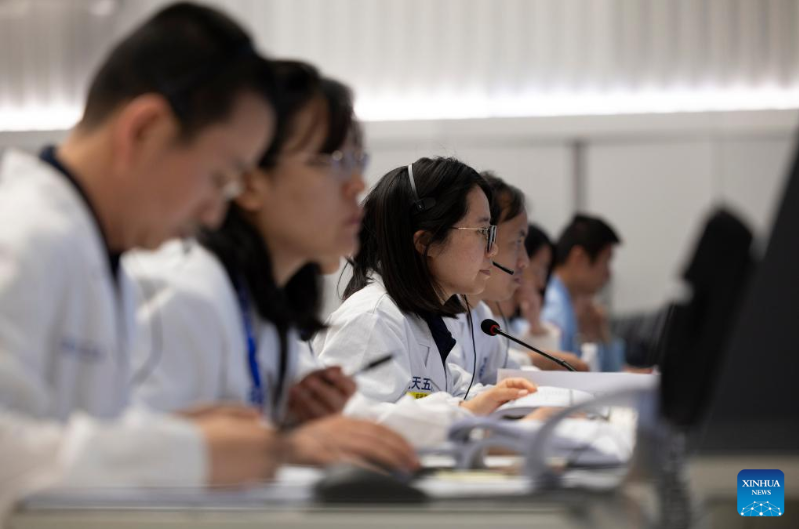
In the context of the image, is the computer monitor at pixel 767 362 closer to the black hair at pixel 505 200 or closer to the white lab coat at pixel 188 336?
the white lab coat at pixel 188 336

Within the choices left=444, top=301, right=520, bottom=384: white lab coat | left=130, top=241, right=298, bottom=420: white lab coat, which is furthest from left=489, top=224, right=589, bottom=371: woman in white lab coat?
left=130, top=241, right=298, bottom=420: white lab coat

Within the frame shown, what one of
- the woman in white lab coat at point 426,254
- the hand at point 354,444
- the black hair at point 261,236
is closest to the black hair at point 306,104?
the black hair at point 261,236

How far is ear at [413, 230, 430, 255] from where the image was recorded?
2299mm

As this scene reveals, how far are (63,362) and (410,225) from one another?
142cm

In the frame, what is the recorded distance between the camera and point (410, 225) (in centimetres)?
230

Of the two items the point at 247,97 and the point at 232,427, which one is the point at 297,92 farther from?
the point at 232,427

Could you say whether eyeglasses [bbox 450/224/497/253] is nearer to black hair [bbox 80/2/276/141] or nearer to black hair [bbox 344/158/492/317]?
black hair [bbox 344/158/492/317]

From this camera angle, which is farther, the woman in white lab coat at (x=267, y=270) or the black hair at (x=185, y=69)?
the woman in white lab coat at (x=267, y=270)

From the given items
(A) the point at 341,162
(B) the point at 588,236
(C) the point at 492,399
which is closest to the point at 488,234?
(C) the point at 492,399

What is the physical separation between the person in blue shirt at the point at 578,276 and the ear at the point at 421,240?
240cm

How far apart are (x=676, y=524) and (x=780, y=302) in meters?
0.25

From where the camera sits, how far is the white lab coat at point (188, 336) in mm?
1176

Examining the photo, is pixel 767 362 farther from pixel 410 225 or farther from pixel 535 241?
pixel 535 241

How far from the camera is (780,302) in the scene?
934 millimetres
